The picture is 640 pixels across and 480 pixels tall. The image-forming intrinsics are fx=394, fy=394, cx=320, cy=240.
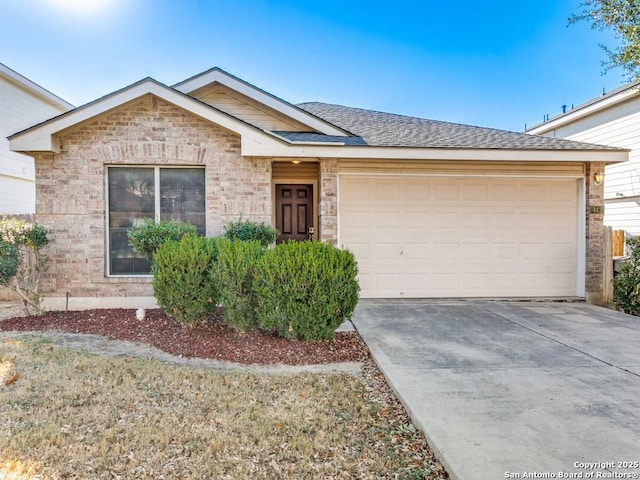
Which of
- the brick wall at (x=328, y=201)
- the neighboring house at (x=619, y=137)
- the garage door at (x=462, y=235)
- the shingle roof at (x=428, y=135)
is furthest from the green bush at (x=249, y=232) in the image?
the neighboring house at (x=619, y=137)

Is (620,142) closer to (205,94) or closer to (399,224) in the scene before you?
(399,224)

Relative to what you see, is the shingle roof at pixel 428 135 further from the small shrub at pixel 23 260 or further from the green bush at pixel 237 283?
the small shrub at pixel 23 260

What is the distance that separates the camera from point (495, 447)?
8.99 feet

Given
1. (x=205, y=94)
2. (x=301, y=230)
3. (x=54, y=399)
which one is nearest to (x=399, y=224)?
(x=301, y=230)

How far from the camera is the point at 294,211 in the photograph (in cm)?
894

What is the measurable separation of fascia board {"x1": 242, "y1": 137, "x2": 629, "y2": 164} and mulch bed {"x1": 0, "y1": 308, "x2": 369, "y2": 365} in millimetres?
3057

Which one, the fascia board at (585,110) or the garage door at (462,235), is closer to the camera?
the garage door at (462,235)

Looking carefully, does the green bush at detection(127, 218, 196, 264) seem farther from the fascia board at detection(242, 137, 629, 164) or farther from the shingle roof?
the shingle roof

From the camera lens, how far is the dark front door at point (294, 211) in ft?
29.1

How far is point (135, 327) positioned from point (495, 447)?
5.30 metres

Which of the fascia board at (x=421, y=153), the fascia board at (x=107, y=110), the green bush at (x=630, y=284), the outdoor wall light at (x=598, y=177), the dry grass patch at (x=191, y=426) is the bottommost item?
the dry grass patch at (x=191, y=426)

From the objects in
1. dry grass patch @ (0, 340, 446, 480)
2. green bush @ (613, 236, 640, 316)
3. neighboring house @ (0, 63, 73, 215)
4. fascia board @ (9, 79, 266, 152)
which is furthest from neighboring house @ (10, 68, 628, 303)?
neighboring house @ (0, 63, 73, 215)

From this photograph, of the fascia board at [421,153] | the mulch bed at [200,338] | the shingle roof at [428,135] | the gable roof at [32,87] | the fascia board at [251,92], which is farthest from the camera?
the gable roof at [32,87]

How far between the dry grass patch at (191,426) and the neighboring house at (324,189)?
343 centimetres
